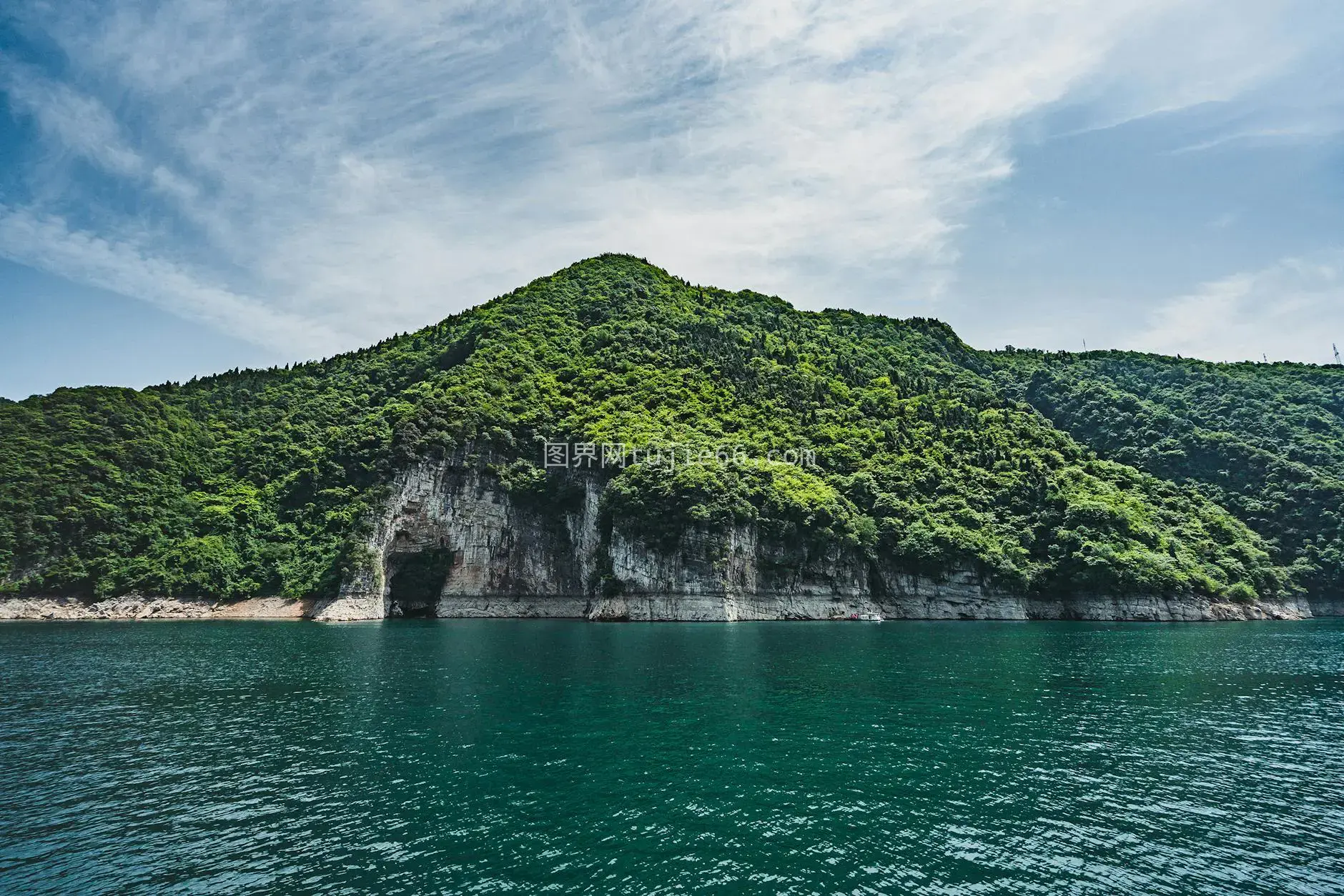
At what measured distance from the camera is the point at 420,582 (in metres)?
106

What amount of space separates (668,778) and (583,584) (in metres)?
83.2

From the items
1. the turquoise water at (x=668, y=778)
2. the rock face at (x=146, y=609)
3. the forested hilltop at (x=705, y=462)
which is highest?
the forested hilltop at (x=705, y=462)

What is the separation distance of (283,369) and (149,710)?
148 m

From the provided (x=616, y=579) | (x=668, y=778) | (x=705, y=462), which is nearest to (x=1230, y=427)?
(x=705, y=462)

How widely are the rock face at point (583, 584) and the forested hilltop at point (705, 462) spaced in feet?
7.95

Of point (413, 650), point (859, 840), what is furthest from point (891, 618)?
point (859, 840)

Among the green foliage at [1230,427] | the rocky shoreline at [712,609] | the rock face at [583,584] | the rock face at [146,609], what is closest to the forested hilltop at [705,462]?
the green foliage at [1230,427]

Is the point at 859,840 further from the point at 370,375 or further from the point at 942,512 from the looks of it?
the point at 370,375

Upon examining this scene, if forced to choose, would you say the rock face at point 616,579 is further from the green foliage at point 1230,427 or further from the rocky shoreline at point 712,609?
the green foliage at point 1230,427

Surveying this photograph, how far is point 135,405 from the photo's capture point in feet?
409

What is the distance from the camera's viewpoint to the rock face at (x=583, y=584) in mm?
91750

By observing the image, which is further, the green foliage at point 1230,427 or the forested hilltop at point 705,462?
the green foliage at point 1230,427

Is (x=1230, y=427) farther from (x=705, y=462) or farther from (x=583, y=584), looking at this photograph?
(x=583, y=584)

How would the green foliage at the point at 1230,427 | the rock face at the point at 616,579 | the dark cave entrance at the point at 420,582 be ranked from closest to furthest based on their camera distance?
the rock face at the point at 616,579 → the dark cave entrance at the point at 420,582 → the green foliage at the point at 1230,427
